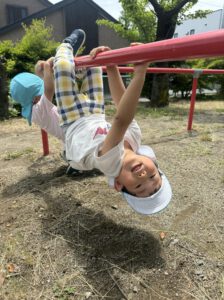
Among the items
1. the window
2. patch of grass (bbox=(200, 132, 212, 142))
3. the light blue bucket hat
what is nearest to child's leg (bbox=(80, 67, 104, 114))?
the light blue bucket hat

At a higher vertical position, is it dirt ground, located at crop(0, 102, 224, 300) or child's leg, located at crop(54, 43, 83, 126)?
child's leg, located at crop(54, 43, 83, 126)

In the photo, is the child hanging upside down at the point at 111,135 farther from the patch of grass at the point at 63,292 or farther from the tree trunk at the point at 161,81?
the tree trunk at the point at 161,81

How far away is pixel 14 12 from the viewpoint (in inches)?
528

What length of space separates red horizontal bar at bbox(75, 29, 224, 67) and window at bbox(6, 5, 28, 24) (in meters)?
13.6

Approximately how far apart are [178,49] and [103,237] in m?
1.15

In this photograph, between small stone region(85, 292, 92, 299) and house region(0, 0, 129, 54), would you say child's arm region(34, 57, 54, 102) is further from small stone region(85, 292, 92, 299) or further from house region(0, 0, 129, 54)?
house region(0, 0, 129, 54)

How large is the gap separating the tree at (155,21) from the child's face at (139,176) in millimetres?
5555

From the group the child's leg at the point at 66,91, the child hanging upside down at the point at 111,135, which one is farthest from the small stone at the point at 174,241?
the child's leg at the point at 66,91

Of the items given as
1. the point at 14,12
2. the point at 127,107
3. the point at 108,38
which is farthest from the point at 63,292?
the point at 14,12

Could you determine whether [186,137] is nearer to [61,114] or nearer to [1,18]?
[61,114]

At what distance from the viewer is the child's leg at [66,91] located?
1.96 metres

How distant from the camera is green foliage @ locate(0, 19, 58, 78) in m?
6.77

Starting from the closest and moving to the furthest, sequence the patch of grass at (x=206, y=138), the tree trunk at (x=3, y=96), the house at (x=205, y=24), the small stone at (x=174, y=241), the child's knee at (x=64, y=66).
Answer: the small stone at (x=174, y=241)
the child's knee at (x=64, y=66)
the patch of grass at (x=206, y=138)
the tree trunk at (x=3, y=96)
the house at (x=205, y=24)

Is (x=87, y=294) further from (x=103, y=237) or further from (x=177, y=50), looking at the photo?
(x=177, y=50)
